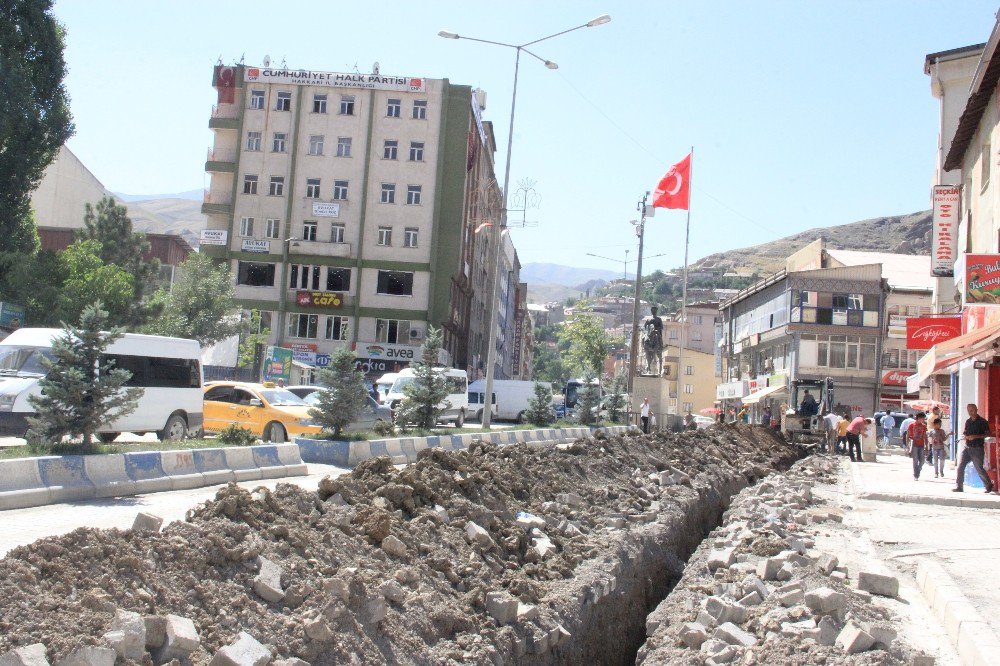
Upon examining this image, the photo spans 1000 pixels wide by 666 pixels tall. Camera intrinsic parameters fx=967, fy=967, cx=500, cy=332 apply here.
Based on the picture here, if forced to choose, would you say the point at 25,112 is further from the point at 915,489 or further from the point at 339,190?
the point at 915,489

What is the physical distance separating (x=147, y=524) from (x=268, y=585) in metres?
0.85

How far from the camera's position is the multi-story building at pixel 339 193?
2144 inches

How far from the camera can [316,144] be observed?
55469mm

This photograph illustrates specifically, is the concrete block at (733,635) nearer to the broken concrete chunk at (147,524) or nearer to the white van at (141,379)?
the broken concrete chunk at (147,524)

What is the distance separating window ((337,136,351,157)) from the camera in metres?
55.3

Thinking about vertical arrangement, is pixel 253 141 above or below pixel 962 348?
above

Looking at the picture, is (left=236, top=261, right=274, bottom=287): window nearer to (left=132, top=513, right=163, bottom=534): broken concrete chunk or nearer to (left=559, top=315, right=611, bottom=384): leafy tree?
(left=559, top=315, right=611, bottom=384): leafy tree

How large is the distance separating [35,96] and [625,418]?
30.7 meters

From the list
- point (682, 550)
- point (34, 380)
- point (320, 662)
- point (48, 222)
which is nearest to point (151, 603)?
point (320, 662)

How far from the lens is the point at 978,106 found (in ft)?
74.6

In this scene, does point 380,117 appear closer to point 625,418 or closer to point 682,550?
point 625,418

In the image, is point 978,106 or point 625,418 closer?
point 978,106

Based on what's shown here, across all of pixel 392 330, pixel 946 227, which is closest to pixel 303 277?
pixel 392 330

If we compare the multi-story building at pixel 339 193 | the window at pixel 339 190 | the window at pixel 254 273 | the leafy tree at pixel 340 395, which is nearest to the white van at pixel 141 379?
the leafy tree at pixel 340 395
